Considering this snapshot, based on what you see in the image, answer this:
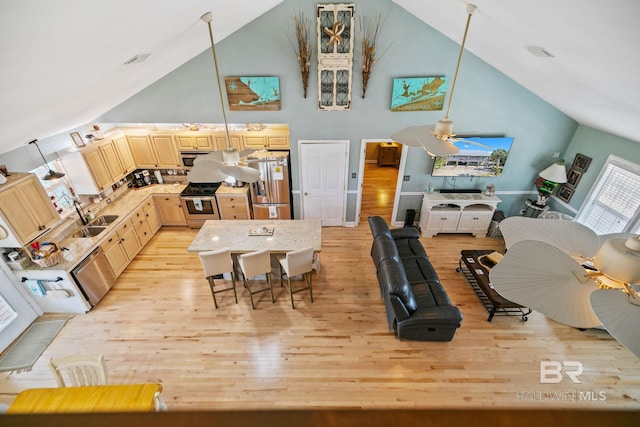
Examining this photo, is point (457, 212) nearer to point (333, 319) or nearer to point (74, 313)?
point (333, 319)

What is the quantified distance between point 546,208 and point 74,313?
27.9 ft

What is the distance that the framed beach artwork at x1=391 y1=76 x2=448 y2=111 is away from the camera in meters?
5.05

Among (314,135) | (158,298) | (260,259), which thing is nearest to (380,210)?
(314,135)

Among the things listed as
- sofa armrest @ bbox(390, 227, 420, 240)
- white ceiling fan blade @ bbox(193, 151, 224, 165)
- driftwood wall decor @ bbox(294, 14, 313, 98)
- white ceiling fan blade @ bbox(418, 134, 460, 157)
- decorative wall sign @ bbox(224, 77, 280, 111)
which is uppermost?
driftwood wall decor @ bbox(294, 14, 313, 98)

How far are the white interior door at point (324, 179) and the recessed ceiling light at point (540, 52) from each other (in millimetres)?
3017

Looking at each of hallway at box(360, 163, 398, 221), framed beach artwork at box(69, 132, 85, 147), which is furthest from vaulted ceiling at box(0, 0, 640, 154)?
hallway at box(360, 163, 398, 221)

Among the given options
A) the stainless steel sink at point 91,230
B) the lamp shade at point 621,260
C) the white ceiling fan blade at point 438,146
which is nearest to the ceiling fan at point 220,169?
the white ceiling fan blade at point 438,146

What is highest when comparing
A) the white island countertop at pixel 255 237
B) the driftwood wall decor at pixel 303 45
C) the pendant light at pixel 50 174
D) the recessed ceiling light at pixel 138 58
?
the driftwood wall decor at pixel 303 45

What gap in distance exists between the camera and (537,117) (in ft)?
17.6

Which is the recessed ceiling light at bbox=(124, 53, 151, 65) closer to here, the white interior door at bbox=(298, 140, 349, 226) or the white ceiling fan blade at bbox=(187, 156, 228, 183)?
the white ceiling fan blade at bbox=(187, 156, 228, 183)

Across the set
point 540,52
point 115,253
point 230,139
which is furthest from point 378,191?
point 115,253

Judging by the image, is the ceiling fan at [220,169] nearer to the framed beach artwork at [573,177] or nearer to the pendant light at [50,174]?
the pendant light at [50,174]

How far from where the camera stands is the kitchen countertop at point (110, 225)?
13.7 feet

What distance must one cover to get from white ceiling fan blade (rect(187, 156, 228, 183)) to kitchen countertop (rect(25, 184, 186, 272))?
2.84 m
